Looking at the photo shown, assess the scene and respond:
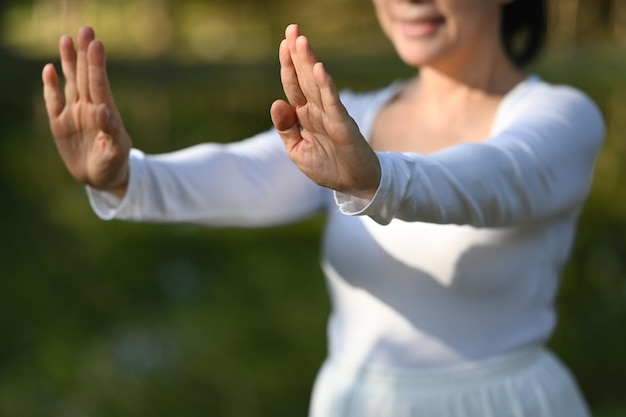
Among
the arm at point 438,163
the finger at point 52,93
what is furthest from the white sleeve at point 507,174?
the finger at point 52,93

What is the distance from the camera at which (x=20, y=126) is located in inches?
362

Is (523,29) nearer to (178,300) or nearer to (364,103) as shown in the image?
(364,103)

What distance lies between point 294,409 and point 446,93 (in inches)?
77.2

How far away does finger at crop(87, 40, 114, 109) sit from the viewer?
A: 1.41 meters

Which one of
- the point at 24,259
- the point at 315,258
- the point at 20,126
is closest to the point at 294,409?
the point at 315,258

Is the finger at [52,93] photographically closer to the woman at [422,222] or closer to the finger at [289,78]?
the woman at [422,222]

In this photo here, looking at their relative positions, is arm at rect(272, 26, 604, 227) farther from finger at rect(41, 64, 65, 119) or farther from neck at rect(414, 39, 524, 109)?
finger at rect(41, 64, 65, 119)

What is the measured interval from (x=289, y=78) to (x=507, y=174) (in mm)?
320

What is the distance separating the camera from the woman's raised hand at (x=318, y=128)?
1.13 m

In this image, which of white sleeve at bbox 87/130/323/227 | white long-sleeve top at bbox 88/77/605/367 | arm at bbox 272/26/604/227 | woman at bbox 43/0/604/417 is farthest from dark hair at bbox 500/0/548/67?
white sleeve at bbox 87/130/323/227

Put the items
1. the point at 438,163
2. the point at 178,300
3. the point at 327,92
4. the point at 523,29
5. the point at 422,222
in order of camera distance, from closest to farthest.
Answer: the point at 327,92 → the point at 438,163 → the point at 422,222 → the point at 523,29 → the point at 178,300

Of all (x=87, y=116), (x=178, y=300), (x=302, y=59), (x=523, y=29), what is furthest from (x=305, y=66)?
(x=178, y=300)

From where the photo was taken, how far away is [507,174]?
52.3 inches

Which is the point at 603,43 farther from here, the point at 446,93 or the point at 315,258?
the point at 446,93
